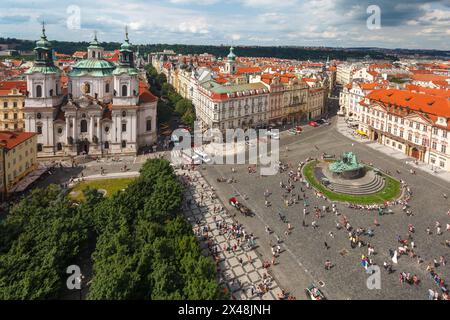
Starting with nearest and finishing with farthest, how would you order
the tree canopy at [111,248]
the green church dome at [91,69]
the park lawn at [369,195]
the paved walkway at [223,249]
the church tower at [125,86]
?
the tree canopy at [111,248], the paved walkway at [223,249], the park lawn at [369,195], the church tower at [125,86], the green church dome at [91,69]

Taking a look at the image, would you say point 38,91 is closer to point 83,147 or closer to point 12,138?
point 83,147

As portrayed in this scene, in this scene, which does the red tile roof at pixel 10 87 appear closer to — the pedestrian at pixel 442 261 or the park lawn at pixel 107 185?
the park lawn at pixel 107 185

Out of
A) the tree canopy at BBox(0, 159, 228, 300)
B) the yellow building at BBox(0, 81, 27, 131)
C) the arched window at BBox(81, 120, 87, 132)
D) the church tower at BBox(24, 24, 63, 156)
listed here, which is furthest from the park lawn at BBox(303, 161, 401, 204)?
the yellow building at BBox(0, 81, 27, 131)

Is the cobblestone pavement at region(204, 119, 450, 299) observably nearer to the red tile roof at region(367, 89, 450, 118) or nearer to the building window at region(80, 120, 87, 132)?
the red tile roof at region(367, 89, 450, 118)

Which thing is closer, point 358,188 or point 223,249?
point 223,249

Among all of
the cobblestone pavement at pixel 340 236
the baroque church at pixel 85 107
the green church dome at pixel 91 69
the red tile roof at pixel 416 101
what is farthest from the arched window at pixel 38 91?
the red tile roof at pixel 416 101

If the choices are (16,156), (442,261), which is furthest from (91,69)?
(442,261)
